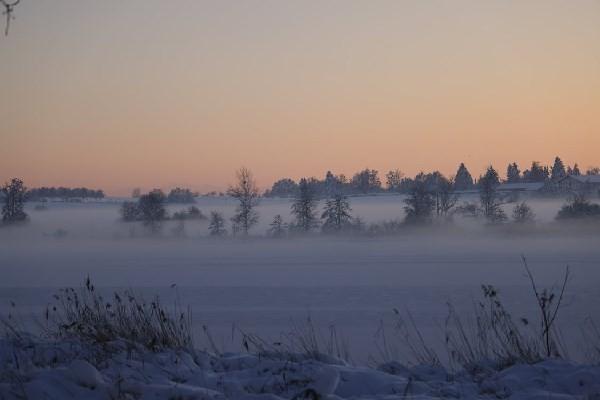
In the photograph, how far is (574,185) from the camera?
62.4 m

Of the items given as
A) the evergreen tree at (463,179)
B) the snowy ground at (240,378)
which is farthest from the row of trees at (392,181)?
the snowy ground at (240,378)

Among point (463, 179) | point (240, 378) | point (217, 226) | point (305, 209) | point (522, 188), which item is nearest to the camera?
point (240, 378)

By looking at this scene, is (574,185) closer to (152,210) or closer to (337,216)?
(337,216)

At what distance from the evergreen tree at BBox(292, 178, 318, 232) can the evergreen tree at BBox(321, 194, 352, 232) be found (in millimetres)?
1682

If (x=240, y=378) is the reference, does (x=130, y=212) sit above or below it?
above

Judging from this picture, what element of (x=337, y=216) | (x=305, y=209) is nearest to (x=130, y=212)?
(x=305, y=209)

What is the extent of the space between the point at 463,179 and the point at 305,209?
37.4 metres

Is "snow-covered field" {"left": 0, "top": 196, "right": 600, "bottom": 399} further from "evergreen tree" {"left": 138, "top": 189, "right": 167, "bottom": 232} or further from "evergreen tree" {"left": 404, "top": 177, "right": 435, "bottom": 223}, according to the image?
"evergreen tree" {"left": 404, "top": 177, "right": 435, "bottom": 223}

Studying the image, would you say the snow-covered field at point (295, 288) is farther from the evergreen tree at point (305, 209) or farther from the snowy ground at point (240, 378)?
the evergreen tree at point (305, 209)

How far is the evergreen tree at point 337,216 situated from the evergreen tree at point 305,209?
5.52 feet

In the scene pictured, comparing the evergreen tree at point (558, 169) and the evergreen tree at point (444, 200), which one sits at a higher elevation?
the evergreen tree at point (558, 169)

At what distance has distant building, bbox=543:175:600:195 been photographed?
5903 centimetres

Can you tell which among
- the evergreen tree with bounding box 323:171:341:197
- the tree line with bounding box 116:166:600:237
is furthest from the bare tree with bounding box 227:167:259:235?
the evergreen tree with bounding box 323:171:341:197

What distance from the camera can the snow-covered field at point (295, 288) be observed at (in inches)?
146
